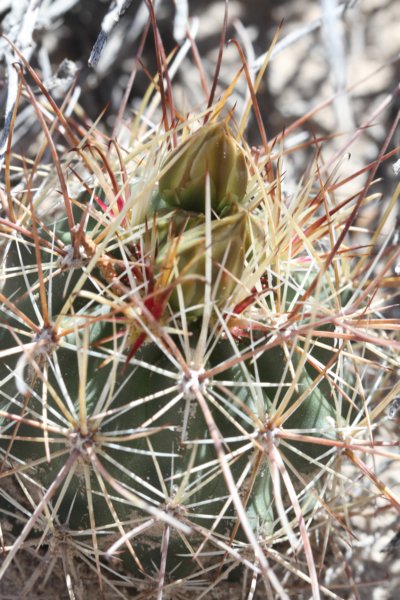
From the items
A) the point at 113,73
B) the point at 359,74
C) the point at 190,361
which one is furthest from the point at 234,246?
the point at 359,74

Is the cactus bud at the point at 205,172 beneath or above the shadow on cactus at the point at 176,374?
above

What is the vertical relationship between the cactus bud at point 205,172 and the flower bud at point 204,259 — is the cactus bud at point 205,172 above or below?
above

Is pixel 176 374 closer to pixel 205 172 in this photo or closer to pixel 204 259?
pixel 204 259

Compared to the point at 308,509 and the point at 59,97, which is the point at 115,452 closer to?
the point at 308,509

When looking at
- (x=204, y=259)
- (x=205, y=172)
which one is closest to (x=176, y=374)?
(x=204, y=259)

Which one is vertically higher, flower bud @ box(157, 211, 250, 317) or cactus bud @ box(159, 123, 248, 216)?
cactus bud @ box(159, 123, 248, 216)

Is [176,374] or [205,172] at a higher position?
[205,172]
